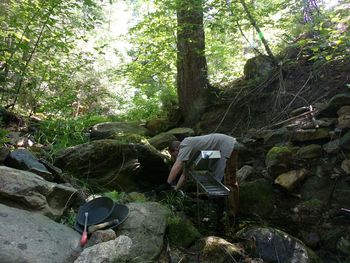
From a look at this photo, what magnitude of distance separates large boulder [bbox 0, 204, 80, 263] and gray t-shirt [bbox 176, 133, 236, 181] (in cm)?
218

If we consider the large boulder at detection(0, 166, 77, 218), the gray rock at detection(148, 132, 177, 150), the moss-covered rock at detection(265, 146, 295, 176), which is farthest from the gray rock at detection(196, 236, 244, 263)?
the gray rock at detection(148, 132, 177, 150)

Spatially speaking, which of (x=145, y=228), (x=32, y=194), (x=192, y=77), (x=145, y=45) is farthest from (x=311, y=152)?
(x=145, y=45)

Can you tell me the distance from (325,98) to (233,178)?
299 centimetres

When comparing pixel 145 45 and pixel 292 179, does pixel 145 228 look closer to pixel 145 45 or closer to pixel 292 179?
pixel 292 179

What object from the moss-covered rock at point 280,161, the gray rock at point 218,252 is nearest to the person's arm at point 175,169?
the gray rock at point 218,252

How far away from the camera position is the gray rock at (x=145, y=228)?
12.1ft

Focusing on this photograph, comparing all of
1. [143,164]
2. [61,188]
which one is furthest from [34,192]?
[143,164]

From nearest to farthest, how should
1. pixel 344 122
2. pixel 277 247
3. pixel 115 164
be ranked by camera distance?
1. pixel 277 247
2. pixel 344 122
3. pixel 115 164

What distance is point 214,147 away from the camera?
5.26 m

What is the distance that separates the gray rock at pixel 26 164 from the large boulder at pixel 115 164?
2.76ft

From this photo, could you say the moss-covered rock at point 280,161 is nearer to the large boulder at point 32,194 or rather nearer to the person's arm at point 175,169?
the person's arm at point 175,169

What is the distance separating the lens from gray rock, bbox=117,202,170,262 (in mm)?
3699

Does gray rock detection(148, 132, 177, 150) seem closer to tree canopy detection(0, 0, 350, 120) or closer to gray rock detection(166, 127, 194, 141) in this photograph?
gray rock detection(166, 127, 194, 141)

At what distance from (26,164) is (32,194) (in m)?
0.94
